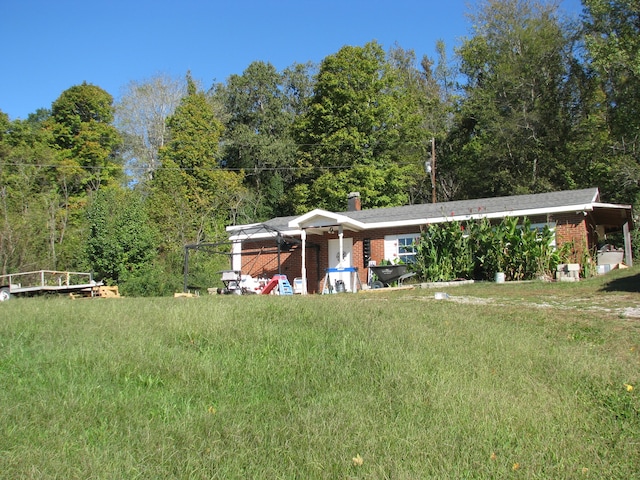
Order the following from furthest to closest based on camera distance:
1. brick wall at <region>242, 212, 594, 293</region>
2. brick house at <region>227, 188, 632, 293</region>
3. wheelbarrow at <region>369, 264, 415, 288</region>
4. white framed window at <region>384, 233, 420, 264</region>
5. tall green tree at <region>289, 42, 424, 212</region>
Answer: tall green tree at <region>289, 42, 424, 212</region> → brick wall at <region>242, 212, 594, 293</region> → white framed window at <region>384, 233, 420, 264</region> → wheelbarrow at <region>369, 264, 415, 288</region> → brick house at <region>227, 188, 632, 293</region>

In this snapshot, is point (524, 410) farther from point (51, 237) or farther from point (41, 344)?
point (51, 237)

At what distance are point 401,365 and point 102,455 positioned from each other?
9.31 feet

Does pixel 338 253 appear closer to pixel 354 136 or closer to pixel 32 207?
pixel 354 136

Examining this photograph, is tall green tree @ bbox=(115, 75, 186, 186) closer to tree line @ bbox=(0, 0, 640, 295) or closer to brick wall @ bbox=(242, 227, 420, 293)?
tree line @ bbox=(0, 0, 640, 295)

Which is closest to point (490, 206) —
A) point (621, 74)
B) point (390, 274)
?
point (390, 274)

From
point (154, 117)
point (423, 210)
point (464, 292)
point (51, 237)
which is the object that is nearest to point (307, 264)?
point (423, 210)

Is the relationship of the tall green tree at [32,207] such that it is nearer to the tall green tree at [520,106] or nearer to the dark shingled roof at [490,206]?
the dark shingled roof at [490,206]

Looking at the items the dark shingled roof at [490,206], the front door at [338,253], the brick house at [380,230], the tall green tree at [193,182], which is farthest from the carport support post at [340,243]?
the tall green tree at [193,182]

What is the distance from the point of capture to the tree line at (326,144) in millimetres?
27188

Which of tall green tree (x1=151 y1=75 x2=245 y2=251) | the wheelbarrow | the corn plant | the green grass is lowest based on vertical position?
the green grass

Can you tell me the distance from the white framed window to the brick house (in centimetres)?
4

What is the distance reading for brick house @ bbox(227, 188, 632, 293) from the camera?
56.1ft

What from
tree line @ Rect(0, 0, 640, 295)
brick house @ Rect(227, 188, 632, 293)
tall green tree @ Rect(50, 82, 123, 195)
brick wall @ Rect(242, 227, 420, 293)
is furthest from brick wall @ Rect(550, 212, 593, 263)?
tall green tree @ Rect(50, 82, 123, 195)

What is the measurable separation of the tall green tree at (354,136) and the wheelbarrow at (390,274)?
15.0 metres
